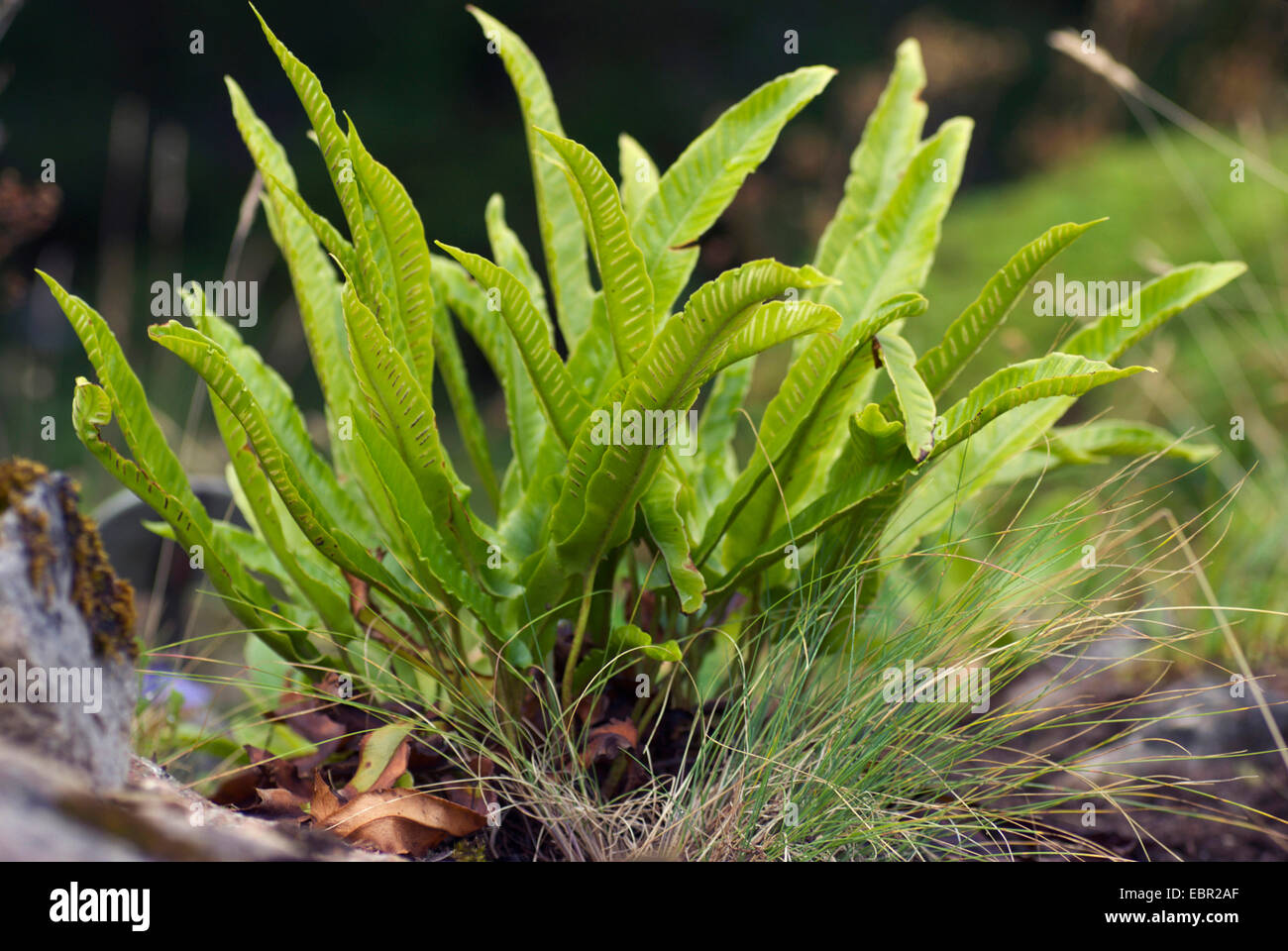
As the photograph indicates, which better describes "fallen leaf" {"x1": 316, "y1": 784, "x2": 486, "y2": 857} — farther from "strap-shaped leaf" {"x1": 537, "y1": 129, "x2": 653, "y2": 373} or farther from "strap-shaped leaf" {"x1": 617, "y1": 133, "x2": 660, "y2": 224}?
"strap-shaped leaf" {"x1": 617, "y1": 133, "x2": 660, "y2": 224}

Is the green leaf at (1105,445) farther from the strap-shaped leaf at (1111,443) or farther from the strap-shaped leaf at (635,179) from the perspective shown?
the strap-shaped leaf at (635,179)

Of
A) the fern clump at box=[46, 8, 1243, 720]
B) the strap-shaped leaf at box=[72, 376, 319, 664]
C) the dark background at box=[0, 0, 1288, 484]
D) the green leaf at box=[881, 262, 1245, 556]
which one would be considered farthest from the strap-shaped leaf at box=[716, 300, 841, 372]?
the dark background at box=[0, 0, 1288, 484]

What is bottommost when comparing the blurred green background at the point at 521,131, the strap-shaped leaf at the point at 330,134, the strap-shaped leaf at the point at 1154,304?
the strap-shaped leaf at the point at 1154,304

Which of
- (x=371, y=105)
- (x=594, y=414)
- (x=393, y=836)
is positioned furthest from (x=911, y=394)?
(x=371, y=105)

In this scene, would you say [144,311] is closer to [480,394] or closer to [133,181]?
[133,181]

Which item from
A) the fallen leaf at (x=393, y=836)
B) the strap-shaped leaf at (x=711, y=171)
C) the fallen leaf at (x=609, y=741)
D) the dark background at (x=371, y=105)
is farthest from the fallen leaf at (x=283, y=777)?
the dark background at (x=371, y=105)
